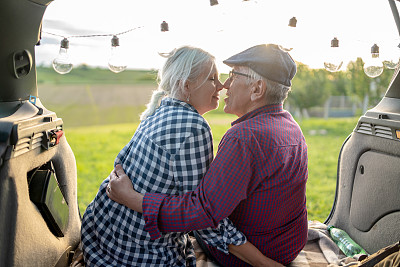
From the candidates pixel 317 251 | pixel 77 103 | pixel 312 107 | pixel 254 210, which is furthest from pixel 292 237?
pixel 77 103

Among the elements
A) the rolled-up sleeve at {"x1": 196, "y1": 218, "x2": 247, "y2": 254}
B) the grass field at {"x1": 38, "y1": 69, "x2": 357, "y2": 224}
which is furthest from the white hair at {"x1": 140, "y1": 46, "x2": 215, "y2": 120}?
the grass field at {"x1": 38, "y1": 69, "x2": 357, "y2": 224}

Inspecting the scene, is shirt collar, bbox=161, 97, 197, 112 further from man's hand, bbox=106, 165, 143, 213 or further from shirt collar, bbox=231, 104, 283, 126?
man's hand, bbox=106, 165, 143, 213

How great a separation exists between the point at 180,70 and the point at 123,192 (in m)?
0.63

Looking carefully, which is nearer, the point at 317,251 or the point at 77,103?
the point at 317,251

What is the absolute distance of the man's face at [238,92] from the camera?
6.49 feet

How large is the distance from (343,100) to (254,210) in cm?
1279

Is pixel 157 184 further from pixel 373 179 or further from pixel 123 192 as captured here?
pixel 373 179

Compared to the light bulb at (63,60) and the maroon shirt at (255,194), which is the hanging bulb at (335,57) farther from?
the light bulb at (63,60)

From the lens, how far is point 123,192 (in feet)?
5.72

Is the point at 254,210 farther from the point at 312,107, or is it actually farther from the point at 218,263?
the point at 312,107

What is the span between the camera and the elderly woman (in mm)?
1716

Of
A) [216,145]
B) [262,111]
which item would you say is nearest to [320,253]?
[262,111]

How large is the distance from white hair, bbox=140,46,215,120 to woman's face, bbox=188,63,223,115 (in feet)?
0.09

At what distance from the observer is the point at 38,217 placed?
179 centimetres
